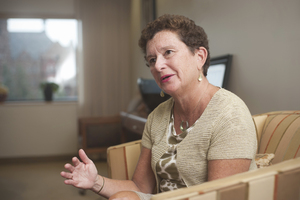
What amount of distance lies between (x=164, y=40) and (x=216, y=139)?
0.42 m

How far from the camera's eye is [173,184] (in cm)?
111

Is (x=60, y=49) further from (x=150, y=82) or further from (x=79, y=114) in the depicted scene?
(x=150, y=82)

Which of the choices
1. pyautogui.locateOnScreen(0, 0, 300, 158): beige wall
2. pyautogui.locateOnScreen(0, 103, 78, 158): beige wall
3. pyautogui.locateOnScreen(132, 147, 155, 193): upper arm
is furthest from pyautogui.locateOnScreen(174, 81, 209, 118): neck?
pyautogui.locateOnScreen(0, 103, 78, 158): beige wall

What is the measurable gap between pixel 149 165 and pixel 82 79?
371 centimetres

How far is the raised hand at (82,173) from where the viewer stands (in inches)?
40.3

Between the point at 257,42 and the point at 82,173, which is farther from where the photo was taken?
the point at 257,42

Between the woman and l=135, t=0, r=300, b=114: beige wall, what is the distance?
545 millimetres

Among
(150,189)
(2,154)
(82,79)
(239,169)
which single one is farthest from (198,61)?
(2,154)

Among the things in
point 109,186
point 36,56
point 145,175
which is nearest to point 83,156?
point 109,186

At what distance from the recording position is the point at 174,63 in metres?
1.05

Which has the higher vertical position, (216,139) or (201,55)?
(201,55)

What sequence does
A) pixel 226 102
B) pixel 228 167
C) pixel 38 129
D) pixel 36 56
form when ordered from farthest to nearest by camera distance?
pixel 36 56 < pixel 38 129 < pixel 226 102 < pixel 228 167

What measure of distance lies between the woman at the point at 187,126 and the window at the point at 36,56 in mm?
4144

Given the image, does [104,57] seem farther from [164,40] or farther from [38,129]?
[164,40]
